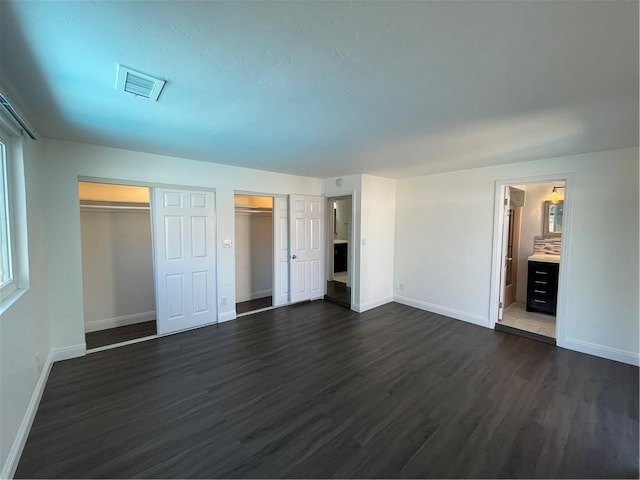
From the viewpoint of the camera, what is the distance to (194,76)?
5.41 ft

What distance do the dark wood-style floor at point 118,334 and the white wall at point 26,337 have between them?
2.20 feet

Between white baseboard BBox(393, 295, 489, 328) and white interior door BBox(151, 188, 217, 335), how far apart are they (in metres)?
3.35

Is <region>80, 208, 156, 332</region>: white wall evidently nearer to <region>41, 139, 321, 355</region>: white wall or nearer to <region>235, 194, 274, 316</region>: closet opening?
<region>41, 139, 321, 355</region>: white wall

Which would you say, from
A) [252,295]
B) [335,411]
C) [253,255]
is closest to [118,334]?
[252,295]

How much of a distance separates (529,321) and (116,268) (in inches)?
246

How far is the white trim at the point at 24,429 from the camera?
1.68 m

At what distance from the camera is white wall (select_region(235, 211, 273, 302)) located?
212 inches

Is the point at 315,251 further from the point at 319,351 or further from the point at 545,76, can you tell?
the point at 545,76

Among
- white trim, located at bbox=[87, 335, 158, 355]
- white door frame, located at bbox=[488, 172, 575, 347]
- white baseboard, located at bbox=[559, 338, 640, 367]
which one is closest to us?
white baseboard, located at bbox=[559, 338, 640, 367]

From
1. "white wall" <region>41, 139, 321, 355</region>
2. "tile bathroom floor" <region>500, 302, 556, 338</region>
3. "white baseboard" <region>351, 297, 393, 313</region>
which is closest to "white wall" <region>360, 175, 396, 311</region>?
"white baseboard" <region>351, 297, 393, 313</region>

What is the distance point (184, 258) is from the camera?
3.93 meters

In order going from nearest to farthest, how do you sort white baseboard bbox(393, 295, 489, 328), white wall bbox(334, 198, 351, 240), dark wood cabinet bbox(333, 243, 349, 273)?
white baseboard bbox(393, 295, 489, 328)
dark wood cabinet bbox(333, 243, 349, 273)
white wall bbox(334, 198, 351, 240)

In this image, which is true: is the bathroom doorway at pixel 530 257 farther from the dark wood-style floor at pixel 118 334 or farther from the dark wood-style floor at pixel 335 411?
the dark wood-style floor at pixel 118 334

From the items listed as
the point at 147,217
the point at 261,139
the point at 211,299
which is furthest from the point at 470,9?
the point at 147,217
